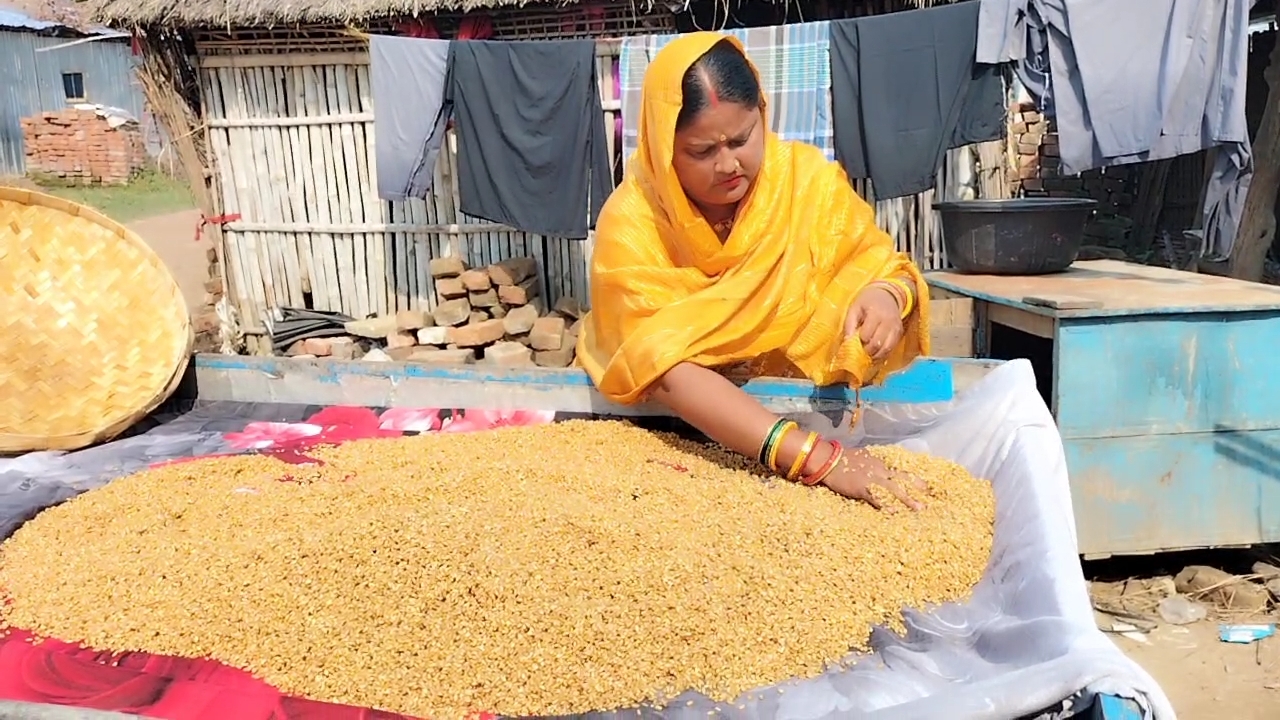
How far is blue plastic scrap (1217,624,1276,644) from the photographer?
10.6ft

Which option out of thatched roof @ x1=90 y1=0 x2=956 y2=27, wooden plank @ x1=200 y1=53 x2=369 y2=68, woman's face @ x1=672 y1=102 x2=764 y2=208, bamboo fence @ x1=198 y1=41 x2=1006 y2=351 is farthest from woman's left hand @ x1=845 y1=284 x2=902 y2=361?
wooden plank @ x1=200 y1=53 x2=369 y2=68

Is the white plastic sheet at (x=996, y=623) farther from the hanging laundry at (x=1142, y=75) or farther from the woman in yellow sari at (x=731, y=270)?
the hanging laundry at (x=1142, y=75)

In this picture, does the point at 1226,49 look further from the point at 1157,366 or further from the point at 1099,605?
the point at 1099,605

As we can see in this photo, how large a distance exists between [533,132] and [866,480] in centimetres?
Answer: 417

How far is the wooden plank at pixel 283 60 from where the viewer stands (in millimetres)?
6398

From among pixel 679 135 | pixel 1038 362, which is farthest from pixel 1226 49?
pixel 679 135

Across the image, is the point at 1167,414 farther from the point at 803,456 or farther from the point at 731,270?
the point at 803,456

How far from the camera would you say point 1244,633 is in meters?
3.26

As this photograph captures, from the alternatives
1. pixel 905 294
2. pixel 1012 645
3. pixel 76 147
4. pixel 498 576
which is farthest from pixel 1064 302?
pixel 76 147

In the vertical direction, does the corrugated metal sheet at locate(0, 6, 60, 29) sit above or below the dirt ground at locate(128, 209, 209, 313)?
above

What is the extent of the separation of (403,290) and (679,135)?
16.8 feet

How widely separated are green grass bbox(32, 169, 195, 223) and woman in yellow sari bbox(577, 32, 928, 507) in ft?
46.0

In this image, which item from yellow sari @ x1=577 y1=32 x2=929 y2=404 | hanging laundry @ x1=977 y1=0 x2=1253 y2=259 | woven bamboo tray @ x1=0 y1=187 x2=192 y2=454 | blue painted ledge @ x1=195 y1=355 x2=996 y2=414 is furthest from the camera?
hanging laundry @ x1=977 y1=0 x2=1253 y2=259

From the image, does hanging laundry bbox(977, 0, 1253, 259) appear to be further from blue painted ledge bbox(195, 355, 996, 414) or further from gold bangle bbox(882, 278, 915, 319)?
gold bangle bbox(882, 278, 915, 319)
